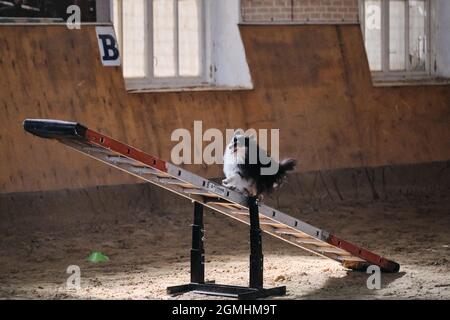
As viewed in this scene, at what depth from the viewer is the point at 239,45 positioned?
13688mm

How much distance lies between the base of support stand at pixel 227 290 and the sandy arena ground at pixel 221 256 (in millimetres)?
102

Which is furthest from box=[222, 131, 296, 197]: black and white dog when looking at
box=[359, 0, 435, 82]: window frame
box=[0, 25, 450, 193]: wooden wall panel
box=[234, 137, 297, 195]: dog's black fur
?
box=[359, 0, 435, 82]: window frame

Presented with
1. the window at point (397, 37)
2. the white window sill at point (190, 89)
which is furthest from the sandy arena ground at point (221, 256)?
the window at point (397, 37)

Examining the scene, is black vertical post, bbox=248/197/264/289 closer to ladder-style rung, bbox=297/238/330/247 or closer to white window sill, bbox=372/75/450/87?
ladder-style rung, bbox=297/238/330/247

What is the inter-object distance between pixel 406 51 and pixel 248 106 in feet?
12.2

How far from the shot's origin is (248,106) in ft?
43.9

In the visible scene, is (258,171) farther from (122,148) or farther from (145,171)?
(122,148)

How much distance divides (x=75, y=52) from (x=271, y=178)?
414cm

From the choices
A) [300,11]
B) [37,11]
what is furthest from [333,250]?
[300,11]

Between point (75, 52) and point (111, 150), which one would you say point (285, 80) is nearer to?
point (75, 52)

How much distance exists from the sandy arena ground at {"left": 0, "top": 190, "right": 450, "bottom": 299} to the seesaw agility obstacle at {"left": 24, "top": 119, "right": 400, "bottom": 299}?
0.23 metres

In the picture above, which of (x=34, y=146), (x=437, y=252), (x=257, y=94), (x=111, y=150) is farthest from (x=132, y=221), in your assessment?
(x=111, y=150)

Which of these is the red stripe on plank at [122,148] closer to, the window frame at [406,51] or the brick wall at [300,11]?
the brick wall at [300,11]

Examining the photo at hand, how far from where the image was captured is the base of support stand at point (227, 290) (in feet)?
28.3
